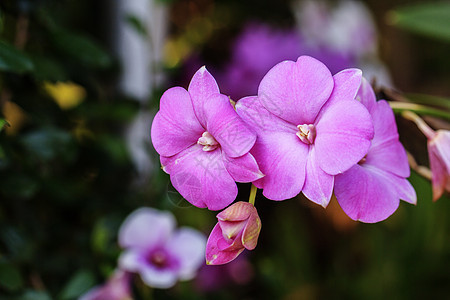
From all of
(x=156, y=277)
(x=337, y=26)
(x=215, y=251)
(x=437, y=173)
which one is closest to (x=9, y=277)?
(x=156, y=277)

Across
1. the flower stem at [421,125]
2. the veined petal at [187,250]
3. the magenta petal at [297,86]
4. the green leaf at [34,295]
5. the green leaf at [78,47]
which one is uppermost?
the magenta petal at [297,86]

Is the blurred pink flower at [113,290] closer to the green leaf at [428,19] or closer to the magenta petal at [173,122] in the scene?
the magenta petal at [173,122]

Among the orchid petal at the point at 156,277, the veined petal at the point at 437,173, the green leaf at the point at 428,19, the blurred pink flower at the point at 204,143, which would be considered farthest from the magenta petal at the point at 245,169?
the green leaf at the point at 428,19

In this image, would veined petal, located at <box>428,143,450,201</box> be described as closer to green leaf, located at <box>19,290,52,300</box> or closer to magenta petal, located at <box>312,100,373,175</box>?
magenta petal, located at <box>312,100,373,175</box>

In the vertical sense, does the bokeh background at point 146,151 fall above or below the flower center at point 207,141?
below

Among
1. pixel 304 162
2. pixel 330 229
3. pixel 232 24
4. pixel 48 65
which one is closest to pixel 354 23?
pixel 232 24

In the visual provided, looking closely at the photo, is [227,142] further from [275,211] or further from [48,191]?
[275,211]
